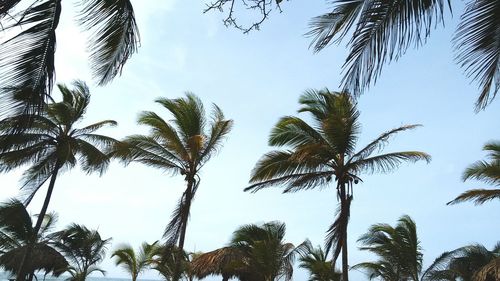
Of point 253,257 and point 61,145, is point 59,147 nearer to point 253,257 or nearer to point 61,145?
point 61,145

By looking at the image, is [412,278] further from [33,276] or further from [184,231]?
[33,276]

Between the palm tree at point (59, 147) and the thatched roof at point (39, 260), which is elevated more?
the palm tree at point (59, 147)

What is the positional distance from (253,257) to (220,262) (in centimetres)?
141

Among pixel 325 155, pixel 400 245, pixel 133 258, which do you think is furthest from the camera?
pixel 133 258

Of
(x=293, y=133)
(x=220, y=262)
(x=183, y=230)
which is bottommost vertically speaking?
(x=220, y=262)

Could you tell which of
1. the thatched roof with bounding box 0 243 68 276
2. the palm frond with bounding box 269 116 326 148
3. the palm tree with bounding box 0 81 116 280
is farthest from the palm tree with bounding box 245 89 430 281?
the thatched roof with bounding box 0 243 68 276

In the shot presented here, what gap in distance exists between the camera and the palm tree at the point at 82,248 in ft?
97.7

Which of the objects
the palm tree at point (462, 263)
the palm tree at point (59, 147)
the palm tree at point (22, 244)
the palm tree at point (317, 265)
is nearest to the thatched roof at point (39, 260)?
the palm tree at point (22, 244)

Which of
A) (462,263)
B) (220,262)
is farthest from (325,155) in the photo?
(462,263)

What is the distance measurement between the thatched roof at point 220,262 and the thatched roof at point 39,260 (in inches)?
367

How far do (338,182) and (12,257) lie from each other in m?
17.9

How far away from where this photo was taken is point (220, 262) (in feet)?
67.6

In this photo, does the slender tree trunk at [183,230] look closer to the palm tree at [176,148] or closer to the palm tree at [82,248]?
the palm tree at [176,148]


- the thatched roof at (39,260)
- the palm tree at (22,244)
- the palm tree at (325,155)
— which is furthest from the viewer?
the thatched roof at (39,260)
